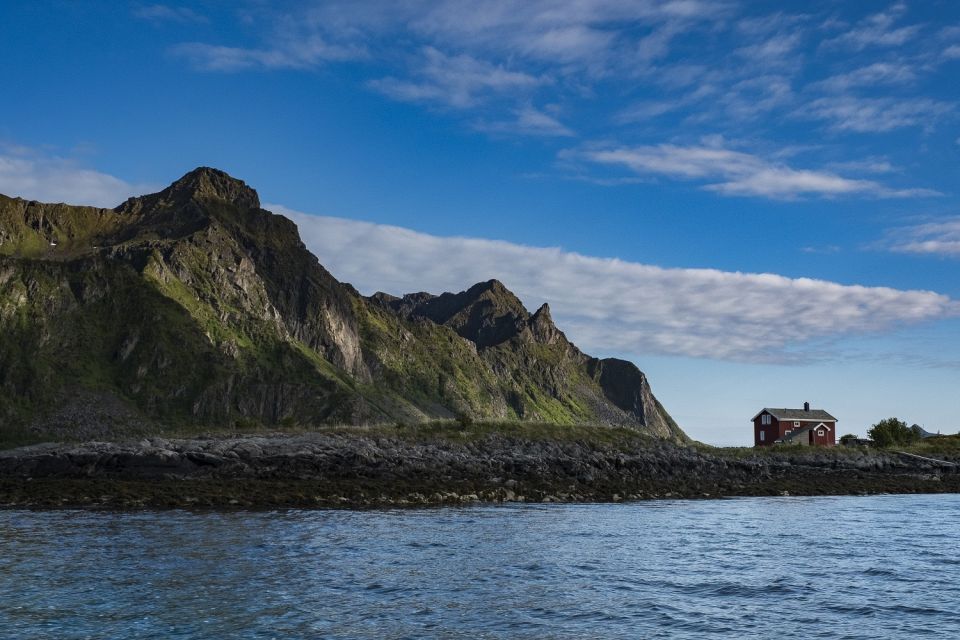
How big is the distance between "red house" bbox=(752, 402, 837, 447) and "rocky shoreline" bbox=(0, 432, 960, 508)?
43.4 metres

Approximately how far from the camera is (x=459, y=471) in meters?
61.6

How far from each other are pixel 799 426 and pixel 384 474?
88.9 metres

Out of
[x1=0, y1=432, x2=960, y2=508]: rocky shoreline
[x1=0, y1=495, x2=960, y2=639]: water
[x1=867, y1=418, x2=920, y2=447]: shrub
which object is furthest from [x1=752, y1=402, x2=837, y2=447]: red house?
[x1=0, y1=495, x2=960, y2=639]: water

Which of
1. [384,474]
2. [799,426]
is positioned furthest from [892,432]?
[384,474]

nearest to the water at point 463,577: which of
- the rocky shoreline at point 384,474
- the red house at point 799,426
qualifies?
the rocky shoreline at point 384,474

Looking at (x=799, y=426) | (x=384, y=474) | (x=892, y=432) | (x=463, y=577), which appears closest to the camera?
(x=463, y=577)

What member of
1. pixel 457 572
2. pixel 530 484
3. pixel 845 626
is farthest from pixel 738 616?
pixel 530 484

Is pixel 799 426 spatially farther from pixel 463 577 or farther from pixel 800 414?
pixel 463 577

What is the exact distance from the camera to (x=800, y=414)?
4966 inches

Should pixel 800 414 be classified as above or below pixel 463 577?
above

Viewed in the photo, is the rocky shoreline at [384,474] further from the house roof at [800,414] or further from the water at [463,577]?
the house roof at [800,414]

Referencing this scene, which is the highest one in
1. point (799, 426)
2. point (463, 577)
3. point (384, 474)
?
point (799, 426)

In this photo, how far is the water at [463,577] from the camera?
760 inches

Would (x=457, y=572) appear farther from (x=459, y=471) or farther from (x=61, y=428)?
(x=61, y=428)
